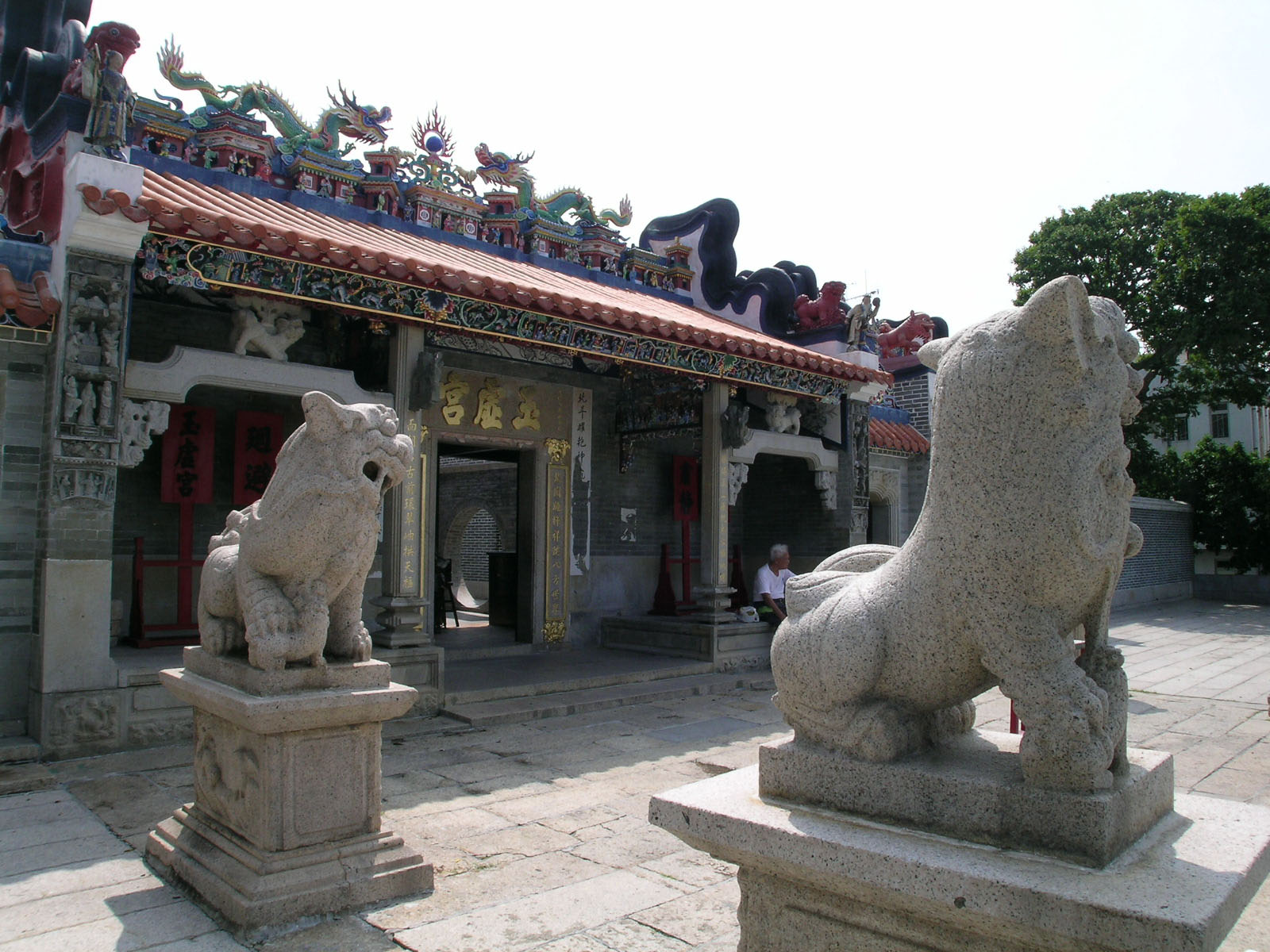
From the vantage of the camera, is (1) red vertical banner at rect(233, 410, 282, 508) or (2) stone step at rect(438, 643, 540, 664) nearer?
(1) red vertical banner at rect(233, 410, 282, 508)

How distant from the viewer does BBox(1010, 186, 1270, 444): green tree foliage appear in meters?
15.9

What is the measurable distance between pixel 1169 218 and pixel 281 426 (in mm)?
17285

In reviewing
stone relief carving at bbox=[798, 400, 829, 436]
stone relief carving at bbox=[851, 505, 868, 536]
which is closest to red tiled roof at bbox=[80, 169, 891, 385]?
stone relief carving at bbox=[798, 400, 829, 436]

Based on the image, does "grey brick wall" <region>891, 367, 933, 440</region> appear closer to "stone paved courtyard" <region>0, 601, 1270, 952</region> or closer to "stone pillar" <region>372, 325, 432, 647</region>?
"stone paved courtyard" <region>0, 601, 1270, 952</region>

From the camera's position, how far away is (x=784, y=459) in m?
10.6

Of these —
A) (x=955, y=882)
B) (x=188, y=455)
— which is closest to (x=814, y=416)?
(x=188, y=455)

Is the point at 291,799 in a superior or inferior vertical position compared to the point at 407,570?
inferior

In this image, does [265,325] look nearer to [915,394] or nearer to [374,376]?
[374,376]

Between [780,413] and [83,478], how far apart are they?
20.2ft

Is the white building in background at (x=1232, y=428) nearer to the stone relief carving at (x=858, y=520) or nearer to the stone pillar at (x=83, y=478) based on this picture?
the stone relief carving at (x=858, y=520)

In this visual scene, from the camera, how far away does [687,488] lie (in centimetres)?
1031

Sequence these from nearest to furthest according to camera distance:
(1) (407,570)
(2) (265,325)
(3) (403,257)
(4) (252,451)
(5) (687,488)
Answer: (3) (403,257) < (2) (265,325) < (1) (407,570) < (4) (252,451) < (5) (687,488)

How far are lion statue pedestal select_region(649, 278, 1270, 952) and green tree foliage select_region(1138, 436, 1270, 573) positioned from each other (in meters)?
19.1

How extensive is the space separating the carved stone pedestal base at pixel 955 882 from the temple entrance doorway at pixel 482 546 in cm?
638
